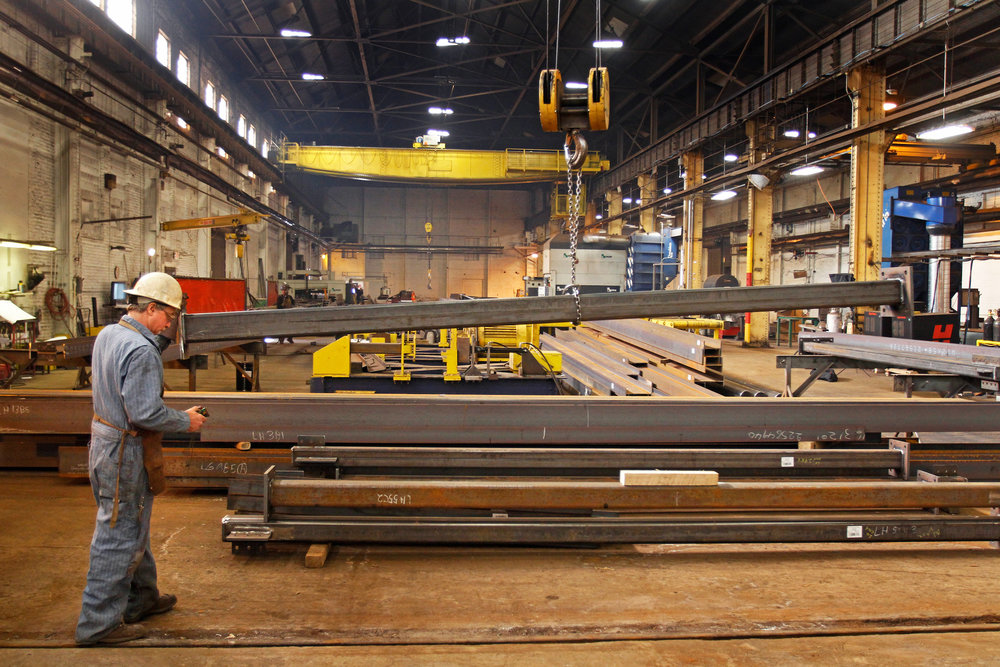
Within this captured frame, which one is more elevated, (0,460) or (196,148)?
(196,148)

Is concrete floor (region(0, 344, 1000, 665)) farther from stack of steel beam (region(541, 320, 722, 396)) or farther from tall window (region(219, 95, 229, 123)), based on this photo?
tall window (region(219, 95, 229, 123))

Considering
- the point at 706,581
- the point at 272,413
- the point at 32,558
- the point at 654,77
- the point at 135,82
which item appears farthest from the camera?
the point at 654,77

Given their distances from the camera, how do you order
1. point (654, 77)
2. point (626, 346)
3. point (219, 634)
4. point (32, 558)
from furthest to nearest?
point (654, 77), point (626, 346), point (32, 558), point (219, 634)

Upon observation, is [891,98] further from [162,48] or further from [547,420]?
[162,48]

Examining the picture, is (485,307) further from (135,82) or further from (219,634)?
(135,82)

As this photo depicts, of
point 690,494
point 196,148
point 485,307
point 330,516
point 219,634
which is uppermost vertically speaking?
point 196,148

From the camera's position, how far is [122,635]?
2.28 metres

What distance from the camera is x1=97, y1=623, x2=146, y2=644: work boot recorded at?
7.45 feet

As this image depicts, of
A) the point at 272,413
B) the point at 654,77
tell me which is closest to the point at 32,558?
the point at 272,413

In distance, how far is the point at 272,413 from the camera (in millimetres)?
3830

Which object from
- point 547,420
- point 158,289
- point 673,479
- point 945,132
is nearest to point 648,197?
point 945,132

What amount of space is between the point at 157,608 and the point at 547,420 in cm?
240

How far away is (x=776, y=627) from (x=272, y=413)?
10.5ft

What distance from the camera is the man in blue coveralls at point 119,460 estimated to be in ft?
7.29
